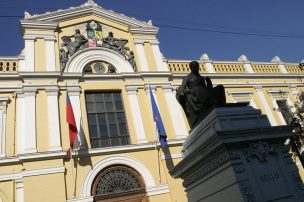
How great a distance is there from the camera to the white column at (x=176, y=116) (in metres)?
15.4

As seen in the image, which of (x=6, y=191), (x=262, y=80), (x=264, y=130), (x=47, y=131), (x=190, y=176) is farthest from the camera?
(x=262, y=80)

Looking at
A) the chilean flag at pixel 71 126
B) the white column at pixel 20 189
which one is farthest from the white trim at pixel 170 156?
the white column at pixel 20 189

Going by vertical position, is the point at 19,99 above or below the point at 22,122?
above

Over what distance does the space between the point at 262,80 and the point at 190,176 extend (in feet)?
50.2

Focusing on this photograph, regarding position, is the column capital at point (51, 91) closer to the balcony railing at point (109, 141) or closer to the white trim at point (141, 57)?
the balcony railing at point (109, 141)

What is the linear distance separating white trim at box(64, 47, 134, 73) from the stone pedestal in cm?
1056

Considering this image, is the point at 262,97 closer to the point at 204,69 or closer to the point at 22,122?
the point at 204,69

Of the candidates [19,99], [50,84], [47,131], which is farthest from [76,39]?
[47,131]

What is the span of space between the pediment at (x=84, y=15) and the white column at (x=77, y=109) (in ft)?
13.2

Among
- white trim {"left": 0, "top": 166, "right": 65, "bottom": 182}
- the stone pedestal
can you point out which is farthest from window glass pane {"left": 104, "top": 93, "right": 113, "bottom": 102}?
the stone pedestal

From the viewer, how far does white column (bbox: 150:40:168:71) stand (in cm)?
1736

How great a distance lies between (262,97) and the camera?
19500 mm

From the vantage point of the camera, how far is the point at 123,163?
13.6 metres

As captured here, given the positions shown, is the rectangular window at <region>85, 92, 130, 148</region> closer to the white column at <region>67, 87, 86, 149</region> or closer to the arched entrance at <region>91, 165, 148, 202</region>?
the white column at <region>67, 87, 86, 149</region>
